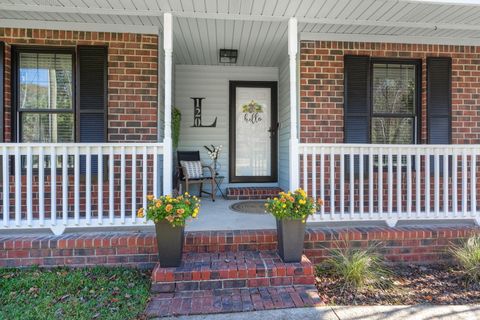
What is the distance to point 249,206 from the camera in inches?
183

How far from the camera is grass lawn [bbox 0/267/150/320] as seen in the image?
93.7 inches

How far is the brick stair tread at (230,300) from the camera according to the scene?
2.42 meters

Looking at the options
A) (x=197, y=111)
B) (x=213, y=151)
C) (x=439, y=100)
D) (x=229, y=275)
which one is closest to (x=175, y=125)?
(x=197, y=111)

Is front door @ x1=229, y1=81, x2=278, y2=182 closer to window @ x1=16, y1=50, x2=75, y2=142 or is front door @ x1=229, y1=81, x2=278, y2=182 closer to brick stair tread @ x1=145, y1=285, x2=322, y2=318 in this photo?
window @ x1=16, y1=50, x2=75, y2=142

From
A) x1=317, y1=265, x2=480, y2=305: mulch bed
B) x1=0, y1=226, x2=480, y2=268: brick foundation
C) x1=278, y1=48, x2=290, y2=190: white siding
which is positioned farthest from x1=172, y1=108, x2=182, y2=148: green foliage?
x1=317, y1=265, x2=480, y2=305: mulch bed

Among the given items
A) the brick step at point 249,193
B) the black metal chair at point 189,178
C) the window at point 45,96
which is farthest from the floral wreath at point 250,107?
the window at point 45,96

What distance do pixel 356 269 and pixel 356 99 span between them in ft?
7.33

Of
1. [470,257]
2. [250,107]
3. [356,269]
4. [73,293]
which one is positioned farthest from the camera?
[250,107]

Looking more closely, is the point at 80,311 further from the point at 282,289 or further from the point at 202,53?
the point at 202,53

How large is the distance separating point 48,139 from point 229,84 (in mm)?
3086

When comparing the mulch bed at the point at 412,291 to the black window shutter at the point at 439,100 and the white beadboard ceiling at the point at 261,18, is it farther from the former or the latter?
the white beadboard ceiling at the point at 261,18

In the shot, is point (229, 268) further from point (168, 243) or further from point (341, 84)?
point (341, 84)

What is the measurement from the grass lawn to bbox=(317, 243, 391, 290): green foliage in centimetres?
175

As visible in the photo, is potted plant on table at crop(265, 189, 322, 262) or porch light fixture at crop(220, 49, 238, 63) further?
porch light fixture at crop(220, 49, 238, 63)
